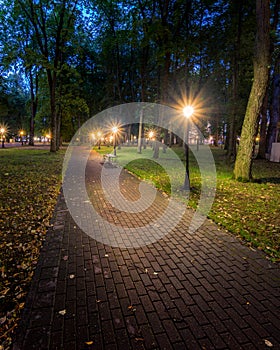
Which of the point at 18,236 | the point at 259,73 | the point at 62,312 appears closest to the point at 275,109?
the point at 259,73

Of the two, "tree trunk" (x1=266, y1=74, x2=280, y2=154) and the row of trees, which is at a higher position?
the row of trees

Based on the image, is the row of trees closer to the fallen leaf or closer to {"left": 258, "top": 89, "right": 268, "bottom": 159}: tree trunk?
{"left": 258, "top": 89, "right": 268, "bottom": 159}: tree trunk

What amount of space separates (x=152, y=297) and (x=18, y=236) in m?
3.39

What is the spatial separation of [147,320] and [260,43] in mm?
12266

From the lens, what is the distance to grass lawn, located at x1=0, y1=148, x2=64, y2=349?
2759 millimetres

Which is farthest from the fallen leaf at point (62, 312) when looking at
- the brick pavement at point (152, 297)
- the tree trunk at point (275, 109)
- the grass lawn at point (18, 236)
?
the tree trunk at point (275, 109)

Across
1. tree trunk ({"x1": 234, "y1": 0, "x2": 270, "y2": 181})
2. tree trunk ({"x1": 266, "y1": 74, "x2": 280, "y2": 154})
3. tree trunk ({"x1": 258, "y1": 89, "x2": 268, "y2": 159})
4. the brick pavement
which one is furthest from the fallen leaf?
tree trunk ({"x1": 266, "y1": 74, "x2": 280, "y2": 154})

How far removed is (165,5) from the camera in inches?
675

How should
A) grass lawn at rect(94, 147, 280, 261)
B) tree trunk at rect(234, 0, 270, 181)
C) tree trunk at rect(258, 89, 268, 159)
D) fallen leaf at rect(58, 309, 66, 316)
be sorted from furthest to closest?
tree trunk at rect(258, 89, 268, 159), tree trunk at rect(234, 0, 270, 181), grass lawn at rect(94, 147, 280, 261), fallen leaf at rect(58, 309, 66, 316)

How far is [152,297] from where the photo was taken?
2982 millimetres

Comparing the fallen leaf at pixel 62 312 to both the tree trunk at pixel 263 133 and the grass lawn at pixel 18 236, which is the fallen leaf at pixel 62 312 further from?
the tree trunk at pixel 263 133

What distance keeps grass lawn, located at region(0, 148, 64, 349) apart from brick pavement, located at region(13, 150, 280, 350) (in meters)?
0.16

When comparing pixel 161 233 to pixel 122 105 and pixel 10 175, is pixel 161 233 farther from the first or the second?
pixel 122 105

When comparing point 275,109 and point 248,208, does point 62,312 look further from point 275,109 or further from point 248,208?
point 275,109
